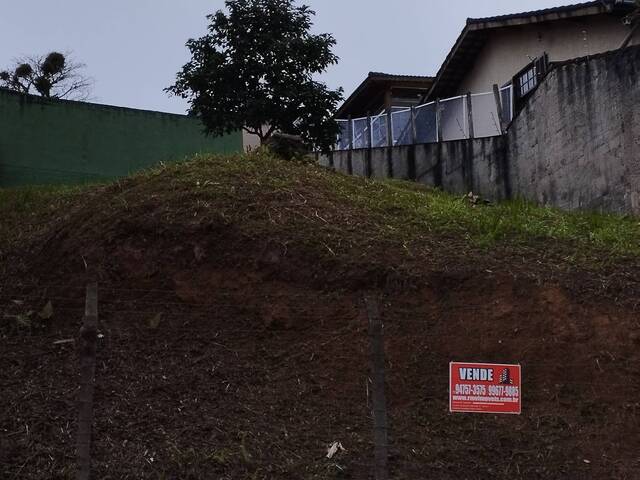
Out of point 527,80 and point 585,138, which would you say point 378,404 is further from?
point 527,80

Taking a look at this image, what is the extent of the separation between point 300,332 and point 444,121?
9.97 metres

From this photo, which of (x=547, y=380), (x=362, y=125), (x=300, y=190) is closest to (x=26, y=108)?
(x=362, y=125)

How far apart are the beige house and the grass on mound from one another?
17.0ft

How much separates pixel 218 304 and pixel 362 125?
11125 millimetres

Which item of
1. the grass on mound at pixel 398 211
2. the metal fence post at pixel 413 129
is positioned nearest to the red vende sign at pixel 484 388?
the grass on mound at pixel 398 211

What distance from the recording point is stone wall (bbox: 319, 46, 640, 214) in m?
11.9

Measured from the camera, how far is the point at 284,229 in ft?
28.3

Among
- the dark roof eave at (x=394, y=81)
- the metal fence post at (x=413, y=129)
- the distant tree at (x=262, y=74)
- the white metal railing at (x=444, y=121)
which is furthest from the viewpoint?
the dark roof eave at (x=394, y=81)

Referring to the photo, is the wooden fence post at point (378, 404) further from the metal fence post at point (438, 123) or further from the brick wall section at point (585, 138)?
the metal fence post at point (438, 123)

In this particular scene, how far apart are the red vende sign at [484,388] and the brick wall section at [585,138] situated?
5502mm

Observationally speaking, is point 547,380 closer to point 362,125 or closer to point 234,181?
point 234,181

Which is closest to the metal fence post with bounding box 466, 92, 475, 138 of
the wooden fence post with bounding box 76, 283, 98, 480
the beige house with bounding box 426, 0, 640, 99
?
the beige house with bounding box 426, 0, 640, 99

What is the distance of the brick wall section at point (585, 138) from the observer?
11836 mm

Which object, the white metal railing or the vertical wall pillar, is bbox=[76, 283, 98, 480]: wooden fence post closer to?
the white metal railing
